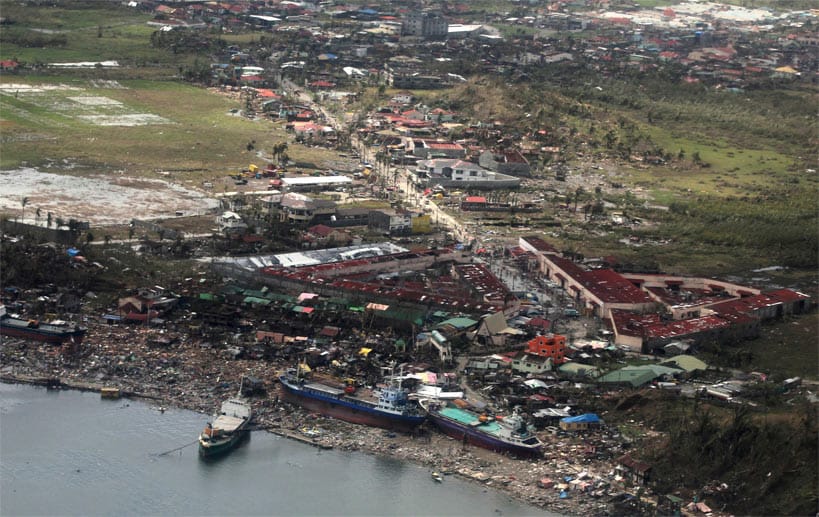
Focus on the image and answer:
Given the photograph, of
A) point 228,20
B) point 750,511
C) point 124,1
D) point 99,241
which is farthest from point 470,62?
point 750,511

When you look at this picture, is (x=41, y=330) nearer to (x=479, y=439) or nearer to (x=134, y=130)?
(x=479, y=439)

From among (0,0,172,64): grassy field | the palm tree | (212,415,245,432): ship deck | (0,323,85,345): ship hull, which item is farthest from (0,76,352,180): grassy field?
(212,415,245,432): ship deck

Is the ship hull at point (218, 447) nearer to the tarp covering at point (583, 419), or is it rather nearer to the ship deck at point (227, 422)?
the ship deck at point (227, 422)

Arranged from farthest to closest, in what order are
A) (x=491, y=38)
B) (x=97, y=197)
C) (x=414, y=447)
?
(x=491, y=38) → (x=97, y=197) → (x=414, y=447)

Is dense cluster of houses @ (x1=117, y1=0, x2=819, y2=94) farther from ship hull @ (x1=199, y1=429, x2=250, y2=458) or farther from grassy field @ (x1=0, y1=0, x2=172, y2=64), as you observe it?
ship hull @ (x1=199, y1=429, x2=250, y2=458)

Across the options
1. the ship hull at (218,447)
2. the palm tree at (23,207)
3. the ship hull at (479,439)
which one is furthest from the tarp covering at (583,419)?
the palm tree at (23,207)

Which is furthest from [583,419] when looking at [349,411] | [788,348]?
[788,348]
